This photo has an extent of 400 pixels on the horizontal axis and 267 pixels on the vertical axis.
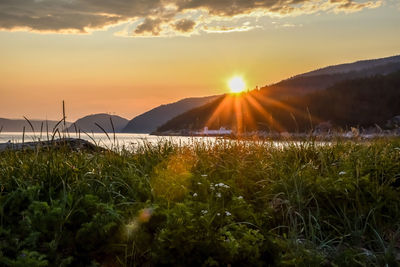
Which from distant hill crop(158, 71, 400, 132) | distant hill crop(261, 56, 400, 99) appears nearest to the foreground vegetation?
distant hill crop(158, 71, 400, 132)

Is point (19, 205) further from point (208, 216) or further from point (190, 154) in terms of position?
point (190, 154)

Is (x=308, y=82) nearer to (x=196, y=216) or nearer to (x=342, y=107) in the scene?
(x=342, y=107)

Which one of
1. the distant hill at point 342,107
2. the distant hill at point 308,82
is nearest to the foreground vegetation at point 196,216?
the distant hill at point 342,107

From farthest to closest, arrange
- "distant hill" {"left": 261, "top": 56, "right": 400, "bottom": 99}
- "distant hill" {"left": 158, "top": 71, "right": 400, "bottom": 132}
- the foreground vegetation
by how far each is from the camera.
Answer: "distant hill" {"left": 261, "top": 56, "right": 400, "bottom": 99}
"distant hill" {"left": 158, "top": 71, "right": 400, "bottom": 132}
the foreground vegetation

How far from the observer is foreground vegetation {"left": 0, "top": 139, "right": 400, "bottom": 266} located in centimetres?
356

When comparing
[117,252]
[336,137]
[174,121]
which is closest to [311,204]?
[117,252]

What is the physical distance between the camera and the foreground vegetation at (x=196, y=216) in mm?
3557

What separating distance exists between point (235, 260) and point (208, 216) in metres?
0.47

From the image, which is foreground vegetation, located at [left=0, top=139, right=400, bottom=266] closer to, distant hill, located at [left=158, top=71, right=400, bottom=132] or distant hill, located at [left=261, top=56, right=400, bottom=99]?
distant hill, located at [left=158, top=71, right=400, bottom=132]

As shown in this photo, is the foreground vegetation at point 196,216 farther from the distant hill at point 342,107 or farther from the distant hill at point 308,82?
the distant hill at point 308,82

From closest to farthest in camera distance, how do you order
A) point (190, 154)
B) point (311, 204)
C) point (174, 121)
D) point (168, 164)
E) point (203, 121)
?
1. point (311, 204)
2. point (168, 164)
3. point (190, 154)
4. point (203, 121)
5. point (174, 121)

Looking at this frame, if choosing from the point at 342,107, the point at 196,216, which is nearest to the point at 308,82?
the point at 342,107

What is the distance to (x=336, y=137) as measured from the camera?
8.96 meters

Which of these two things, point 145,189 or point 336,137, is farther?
point 336,137
